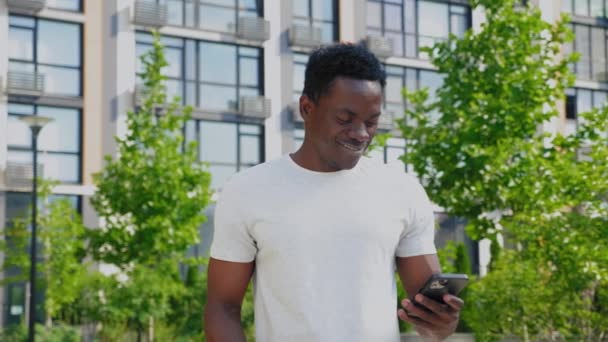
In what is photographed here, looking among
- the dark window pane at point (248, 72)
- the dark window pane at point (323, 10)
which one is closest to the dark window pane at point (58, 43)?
the dark window pane at point (248, 72)

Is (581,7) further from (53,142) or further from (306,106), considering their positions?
(306,106)

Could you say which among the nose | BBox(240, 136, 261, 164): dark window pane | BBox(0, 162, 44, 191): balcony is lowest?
the nose

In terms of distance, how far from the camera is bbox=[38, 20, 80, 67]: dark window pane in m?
31.8

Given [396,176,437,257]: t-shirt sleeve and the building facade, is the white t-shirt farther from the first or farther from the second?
the building facade

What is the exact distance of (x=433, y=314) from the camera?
10.6 ft

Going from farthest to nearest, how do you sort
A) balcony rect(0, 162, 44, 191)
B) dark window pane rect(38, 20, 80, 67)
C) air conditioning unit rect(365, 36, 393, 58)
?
air conditioning unit rect(365, 36, 393, 58), dark window pane rect(38, 20, 80, 67), balcony rect(0, 162, 44, 191)

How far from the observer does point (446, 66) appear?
68.0ft

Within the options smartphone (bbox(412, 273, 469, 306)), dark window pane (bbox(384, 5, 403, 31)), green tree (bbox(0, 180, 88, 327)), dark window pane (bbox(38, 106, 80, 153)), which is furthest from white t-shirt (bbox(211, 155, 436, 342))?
dark window pane (bbox(384, 5, 403, 31))

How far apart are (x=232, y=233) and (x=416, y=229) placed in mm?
603

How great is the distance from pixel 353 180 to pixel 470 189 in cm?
1720

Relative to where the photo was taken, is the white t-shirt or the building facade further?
the building facade

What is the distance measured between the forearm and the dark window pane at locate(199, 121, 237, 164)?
30.4 metres

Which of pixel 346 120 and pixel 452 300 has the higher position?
pixel 346 120

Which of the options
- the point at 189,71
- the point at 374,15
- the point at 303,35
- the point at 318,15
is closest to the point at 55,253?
the point at 189,71
